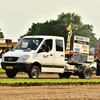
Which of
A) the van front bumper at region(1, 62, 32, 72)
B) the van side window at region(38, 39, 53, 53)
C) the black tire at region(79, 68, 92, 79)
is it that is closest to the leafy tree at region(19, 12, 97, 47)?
the black tire at region(79, 68, 92, 79)

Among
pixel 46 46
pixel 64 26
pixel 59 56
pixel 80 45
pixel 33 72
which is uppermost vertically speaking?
pixel 64 26

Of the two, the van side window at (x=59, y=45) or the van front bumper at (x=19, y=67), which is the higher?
the van side window at (x=59, y=45)

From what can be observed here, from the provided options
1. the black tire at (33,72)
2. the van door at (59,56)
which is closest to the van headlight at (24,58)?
the black tire at (33,72)

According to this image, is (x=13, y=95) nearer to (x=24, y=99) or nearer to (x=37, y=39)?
(x=24, y=99)

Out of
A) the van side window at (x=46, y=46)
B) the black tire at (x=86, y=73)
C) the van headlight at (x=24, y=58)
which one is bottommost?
the black tire at (x=86, y=73)

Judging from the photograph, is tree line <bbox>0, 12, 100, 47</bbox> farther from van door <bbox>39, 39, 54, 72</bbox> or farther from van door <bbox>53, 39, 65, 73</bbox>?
van door <bbox>39, 39, 54, 72</bbox>

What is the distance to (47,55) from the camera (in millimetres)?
17797

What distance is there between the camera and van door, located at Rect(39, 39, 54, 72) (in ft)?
57.6

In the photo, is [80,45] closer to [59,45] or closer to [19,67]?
[59,45]

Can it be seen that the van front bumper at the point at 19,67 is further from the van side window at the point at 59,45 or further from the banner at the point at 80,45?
the banner at the point at 80,45

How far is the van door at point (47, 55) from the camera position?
17.6 m

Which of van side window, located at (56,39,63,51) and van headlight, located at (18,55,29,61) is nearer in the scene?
van headlight, located at (18,55,29,61)

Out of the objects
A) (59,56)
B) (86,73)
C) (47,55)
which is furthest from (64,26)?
(47,55)

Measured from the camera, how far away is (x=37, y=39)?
58.2 ft
